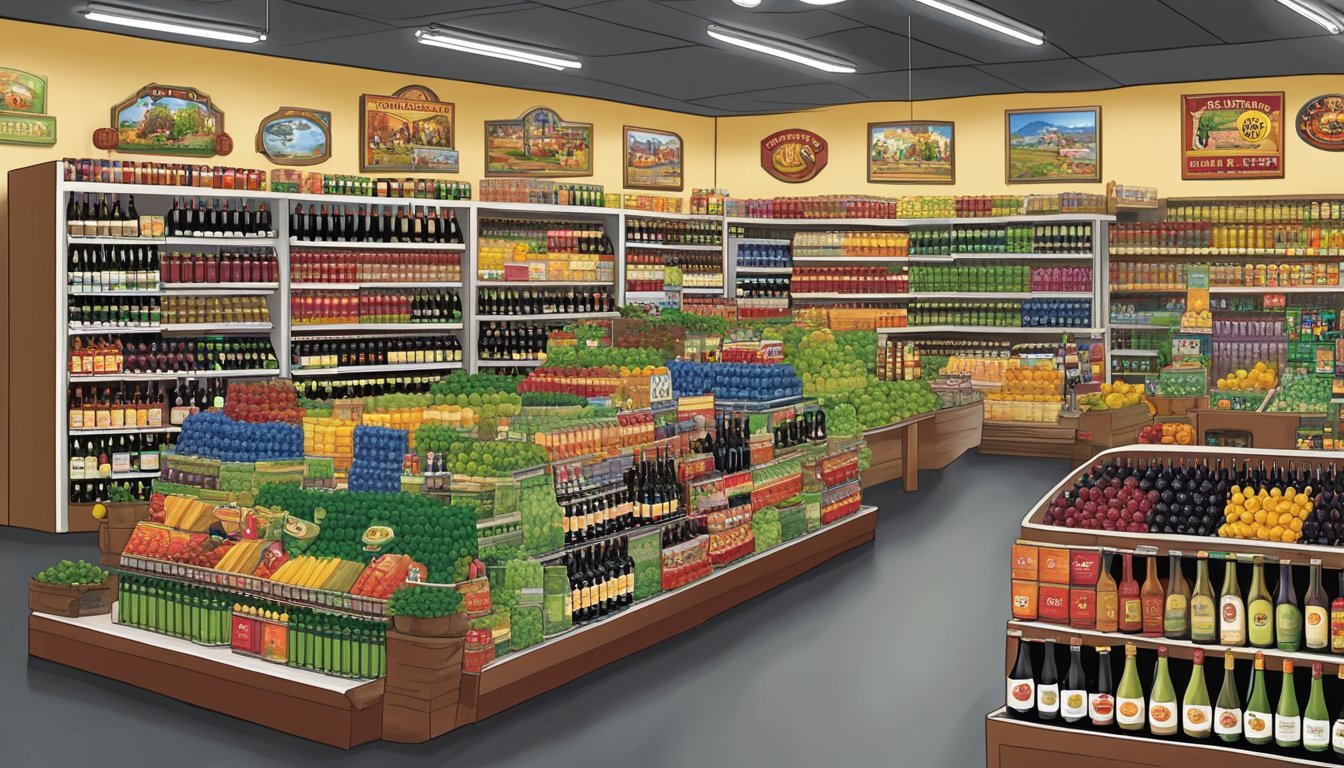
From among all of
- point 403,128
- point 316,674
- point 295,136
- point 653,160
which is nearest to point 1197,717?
point 316,674

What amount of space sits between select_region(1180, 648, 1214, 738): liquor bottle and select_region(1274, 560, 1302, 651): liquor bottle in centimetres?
27

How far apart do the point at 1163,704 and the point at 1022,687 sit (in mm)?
471

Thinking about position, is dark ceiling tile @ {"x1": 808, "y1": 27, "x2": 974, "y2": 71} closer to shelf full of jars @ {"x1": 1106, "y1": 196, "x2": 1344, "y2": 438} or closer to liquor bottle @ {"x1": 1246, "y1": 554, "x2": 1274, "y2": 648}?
shelf full of jars @ {"x1": 1106, "y1": 196, "x2": 1344, "y2": 438}

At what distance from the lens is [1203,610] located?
4.37 m

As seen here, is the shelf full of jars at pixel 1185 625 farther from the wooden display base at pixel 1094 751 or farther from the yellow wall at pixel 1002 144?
the yellow wall at pixel 1002 144

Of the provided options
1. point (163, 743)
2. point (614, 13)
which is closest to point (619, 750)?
point (163, 743)

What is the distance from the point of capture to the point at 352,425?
6.94 metres

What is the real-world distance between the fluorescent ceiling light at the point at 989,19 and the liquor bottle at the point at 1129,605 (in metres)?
6.98

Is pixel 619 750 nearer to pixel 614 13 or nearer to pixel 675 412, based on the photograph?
pixel 675 412

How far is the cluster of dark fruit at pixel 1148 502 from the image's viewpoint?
4.73 meters

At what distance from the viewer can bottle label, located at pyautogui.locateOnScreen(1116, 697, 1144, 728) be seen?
4.45 m

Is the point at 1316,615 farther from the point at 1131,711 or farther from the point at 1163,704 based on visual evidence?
the point at 1131,711

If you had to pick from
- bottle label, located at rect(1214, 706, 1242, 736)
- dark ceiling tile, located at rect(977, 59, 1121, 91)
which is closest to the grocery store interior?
bottle label, located at rect(1214, 706, 1242, 736)

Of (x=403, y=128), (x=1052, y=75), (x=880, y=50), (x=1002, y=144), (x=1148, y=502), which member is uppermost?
(x=1052, y=75)
